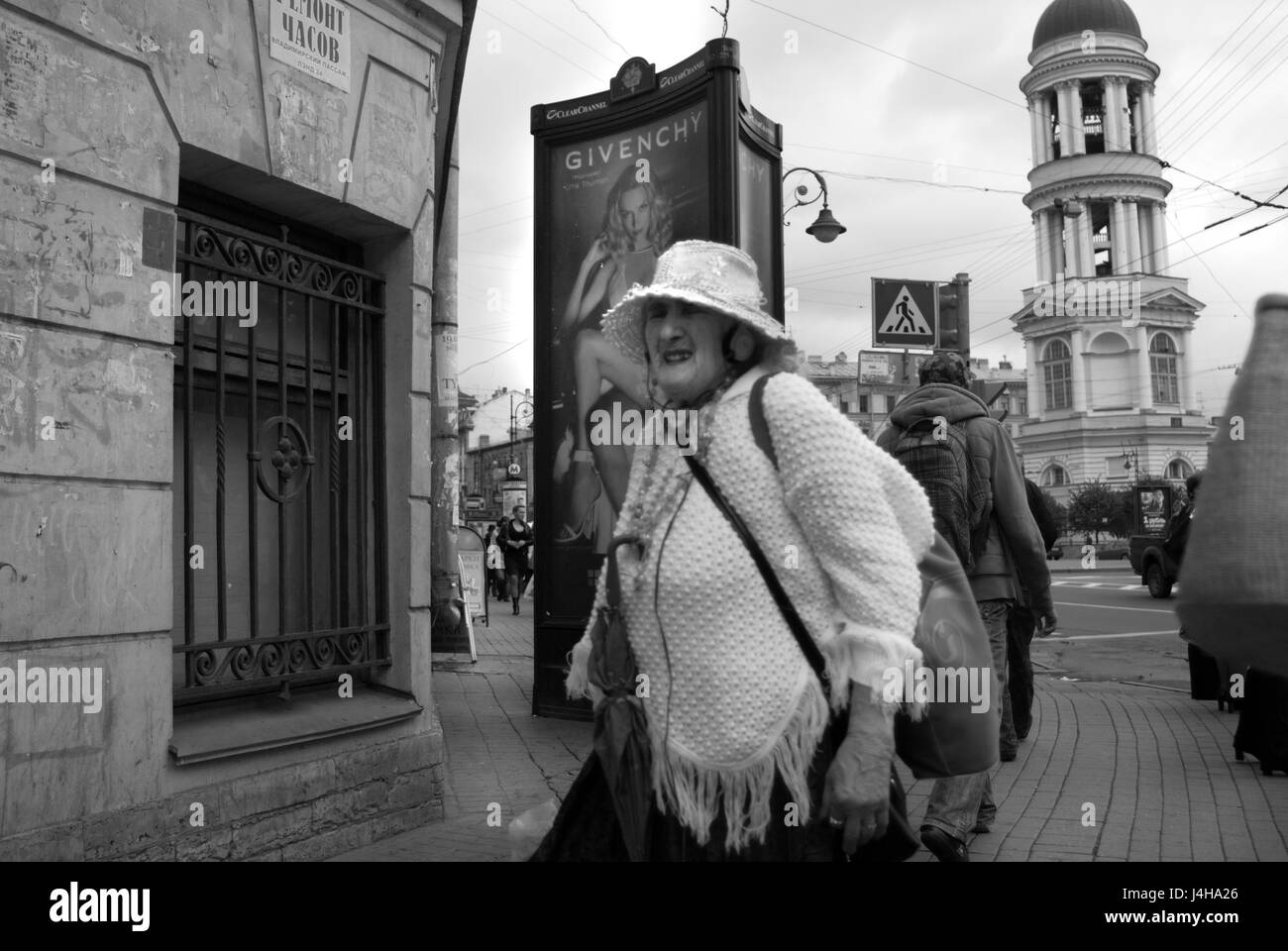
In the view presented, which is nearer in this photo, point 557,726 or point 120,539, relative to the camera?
point 120,539

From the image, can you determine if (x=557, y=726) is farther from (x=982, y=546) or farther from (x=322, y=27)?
(x=322, y=27)

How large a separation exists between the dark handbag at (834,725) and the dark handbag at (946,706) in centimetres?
5

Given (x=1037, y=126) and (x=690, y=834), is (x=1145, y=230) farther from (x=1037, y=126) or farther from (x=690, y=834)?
(x=690, y=834)

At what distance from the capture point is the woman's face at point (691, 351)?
261 centimetres

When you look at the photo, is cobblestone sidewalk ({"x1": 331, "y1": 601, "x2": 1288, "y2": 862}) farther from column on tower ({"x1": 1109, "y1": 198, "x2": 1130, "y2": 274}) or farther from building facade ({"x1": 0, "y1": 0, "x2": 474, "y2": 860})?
column on tower ({"x1": 1109, "y1": 198, "x2": 1130, "y2": 274})

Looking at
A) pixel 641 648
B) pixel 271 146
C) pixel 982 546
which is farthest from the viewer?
pixel 982 546

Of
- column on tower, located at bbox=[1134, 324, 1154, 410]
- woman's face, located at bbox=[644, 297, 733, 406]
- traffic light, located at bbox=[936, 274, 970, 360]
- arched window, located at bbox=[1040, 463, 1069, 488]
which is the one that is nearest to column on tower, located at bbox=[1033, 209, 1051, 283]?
column on tower, located at bbox=[1134, 324, 1154, 410]

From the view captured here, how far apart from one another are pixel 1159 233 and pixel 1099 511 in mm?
20751

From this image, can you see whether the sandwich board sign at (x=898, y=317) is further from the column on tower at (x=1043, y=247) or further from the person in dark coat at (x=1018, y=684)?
the column on tower at (x=1043, y=247)

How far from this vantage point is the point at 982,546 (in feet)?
17.2

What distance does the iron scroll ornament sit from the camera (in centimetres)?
495

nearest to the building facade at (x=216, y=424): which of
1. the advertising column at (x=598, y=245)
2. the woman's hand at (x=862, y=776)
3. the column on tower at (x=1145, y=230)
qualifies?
the advertising column at (x=598, y=245)
